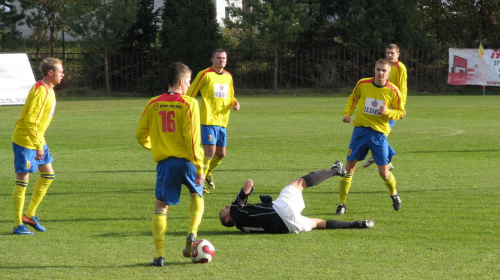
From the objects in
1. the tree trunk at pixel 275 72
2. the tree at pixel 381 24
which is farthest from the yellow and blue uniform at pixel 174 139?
the tree at pixel 381 24

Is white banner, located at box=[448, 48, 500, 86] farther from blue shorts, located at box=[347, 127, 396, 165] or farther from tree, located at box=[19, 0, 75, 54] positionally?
blue shorts, located at box=[347, 127, 396, 165]

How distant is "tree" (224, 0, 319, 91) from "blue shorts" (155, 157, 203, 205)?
36.4m

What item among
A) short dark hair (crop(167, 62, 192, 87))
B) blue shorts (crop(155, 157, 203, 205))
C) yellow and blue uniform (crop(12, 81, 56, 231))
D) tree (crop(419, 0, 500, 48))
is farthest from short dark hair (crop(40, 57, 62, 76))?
tree (crop(419, 0, 500, 48))

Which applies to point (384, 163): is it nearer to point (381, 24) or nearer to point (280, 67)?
point (280, 67)

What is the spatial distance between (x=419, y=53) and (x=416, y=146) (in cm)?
2871

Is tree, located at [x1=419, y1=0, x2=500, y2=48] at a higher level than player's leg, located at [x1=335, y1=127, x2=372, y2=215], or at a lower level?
higher

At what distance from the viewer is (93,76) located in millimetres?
44844

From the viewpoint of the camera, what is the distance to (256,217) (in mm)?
7938

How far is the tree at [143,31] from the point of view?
152ft

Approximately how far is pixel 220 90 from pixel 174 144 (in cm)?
543

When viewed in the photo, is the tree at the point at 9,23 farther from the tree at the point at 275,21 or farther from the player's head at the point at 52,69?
the player's head at the point at 52,69

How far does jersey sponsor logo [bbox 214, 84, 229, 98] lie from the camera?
1202 cm

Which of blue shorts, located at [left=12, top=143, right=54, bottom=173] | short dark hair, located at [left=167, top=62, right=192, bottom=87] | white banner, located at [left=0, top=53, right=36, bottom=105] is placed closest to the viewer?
short dark hair, located at [left=167, top=62, right=192, bottom=87]

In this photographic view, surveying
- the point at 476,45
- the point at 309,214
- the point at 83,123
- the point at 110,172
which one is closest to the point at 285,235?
the point at 309,214
